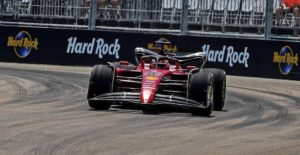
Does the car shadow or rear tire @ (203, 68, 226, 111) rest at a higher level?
rear tire @ (203, 68, 226, 111)

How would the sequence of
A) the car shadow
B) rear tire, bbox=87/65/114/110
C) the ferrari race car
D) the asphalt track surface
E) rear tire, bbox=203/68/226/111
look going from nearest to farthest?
the asphalt track surface, the ferrari race car, the car shadow, rear tire, bbox=87/65/114/110, rear tire, bbox=203/68/226/111

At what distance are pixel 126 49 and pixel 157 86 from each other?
12.9 metres

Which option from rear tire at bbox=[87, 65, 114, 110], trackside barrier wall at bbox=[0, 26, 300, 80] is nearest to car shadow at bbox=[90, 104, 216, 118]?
rear tire at bbox=[87, 65, 114, 110]

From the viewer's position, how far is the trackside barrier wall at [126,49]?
24375 mm

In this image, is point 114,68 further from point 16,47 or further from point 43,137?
point 16,47

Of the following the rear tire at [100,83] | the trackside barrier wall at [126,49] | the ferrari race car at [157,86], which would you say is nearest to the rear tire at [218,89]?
the ferrari race car at [157,86]

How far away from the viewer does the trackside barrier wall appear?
24375mm

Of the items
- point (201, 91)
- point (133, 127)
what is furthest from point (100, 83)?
point (133, 127)

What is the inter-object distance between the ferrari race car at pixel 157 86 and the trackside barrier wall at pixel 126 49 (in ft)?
33.7

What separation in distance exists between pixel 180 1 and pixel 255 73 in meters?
3.57

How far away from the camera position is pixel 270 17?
24.8 m

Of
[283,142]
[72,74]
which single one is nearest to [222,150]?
[283,142]

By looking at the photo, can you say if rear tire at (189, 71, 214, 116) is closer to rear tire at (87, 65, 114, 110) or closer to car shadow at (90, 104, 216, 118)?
car shadow at (90, 104, 216, 118)

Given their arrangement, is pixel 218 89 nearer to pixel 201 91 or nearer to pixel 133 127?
pixel 201 91
